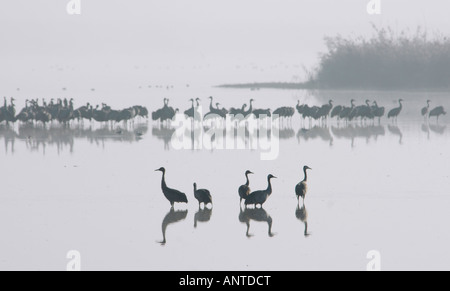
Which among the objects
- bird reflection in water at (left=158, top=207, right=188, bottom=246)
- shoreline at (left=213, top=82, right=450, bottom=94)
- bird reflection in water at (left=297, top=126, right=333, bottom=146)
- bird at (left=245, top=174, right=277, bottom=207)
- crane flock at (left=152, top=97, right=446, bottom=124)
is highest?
shoreline at (left=213, top=82, right=450, bottom=94)

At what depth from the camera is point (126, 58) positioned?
102812mm

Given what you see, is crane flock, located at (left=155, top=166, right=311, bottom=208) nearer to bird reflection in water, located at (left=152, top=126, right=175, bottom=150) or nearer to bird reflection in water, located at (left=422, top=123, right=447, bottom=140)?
bird reflection in water, located at (left=152, top=126, right=175, bottom=150)

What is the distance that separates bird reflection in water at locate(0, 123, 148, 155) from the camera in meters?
18.9

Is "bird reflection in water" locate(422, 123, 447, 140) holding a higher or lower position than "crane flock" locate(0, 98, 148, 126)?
lower

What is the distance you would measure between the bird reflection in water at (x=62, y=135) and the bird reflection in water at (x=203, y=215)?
→ 21.1 feet

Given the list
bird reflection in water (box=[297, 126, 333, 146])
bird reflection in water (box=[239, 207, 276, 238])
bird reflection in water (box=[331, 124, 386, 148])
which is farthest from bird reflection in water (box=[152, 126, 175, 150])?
bird reflection in water (box=[239, 207, 276, 238])

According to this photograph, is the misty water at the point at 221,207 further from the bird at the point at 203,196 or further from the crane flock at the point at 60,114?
the crane flock at the point at 60,114

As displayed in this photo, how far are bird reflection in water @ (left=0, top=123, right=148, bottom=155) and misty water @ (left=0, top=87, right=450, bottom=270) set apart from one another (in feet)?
0.20

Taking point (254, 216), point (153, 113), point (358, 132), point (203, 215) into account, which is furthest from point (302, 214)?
point (153, 113)

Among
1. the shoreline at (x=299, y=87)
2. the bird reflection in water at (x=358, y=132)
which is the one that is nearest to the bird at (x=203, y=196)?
the bird reflection in water at (x=358, y=132)

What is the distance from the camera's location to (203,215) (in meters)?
11.3

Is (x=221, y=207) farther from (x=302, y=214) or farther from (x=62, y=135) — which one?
(x=62, y=135)

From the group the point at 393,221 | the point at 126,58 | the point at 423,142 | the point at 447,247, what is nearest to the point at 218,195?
the point at 393,221
